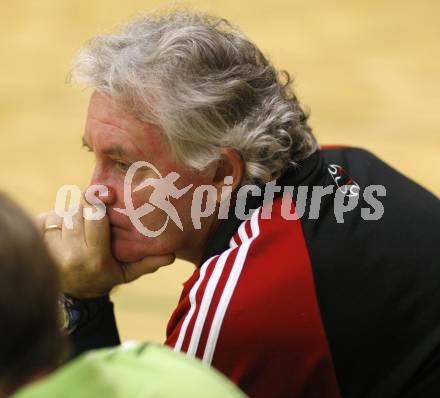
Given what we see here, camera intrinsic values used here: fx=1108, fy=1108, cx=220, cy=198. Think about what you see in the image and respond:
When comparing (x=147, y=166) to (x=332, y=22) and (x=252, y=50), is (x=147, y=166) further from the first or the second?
(x=332, y=22)

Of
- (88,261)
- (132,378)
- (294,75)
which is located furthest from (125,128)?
(294,75)

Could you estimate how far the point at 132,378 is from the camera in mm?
1706

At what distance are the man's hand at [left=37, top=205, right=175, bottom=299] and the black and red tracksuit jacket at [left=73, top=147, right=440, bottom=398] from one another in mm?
294

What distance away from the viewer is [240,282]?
2.49m

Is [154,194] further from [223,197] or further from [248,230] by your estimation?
[248,230]

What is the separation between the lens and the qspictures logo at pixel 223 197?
2678 millimetres

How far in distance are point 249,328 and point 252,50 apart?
2.52ft

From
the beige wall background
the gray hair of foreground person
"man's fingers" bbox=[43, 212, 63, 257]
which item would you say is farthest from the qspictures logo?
the beige wall background

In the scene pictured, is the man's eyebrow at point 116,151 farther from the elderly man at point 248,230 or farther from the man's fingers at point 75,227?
the man's fingers at point 75,227

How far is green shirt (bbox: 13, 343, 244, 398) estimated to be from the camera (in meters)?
1.59

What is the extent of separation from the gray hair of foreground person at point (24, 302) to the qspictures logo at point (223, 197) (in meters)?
1.13

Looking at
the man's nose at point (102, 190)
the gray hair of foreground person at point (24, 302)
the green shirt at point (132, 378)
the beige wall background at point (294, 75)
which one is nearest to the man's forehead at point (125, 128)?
the man's nose at point (102, 190)

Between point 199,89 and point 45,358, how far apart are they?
1.21m

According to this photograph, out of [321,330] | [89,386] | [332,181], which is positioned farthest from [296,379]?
[89,386]
